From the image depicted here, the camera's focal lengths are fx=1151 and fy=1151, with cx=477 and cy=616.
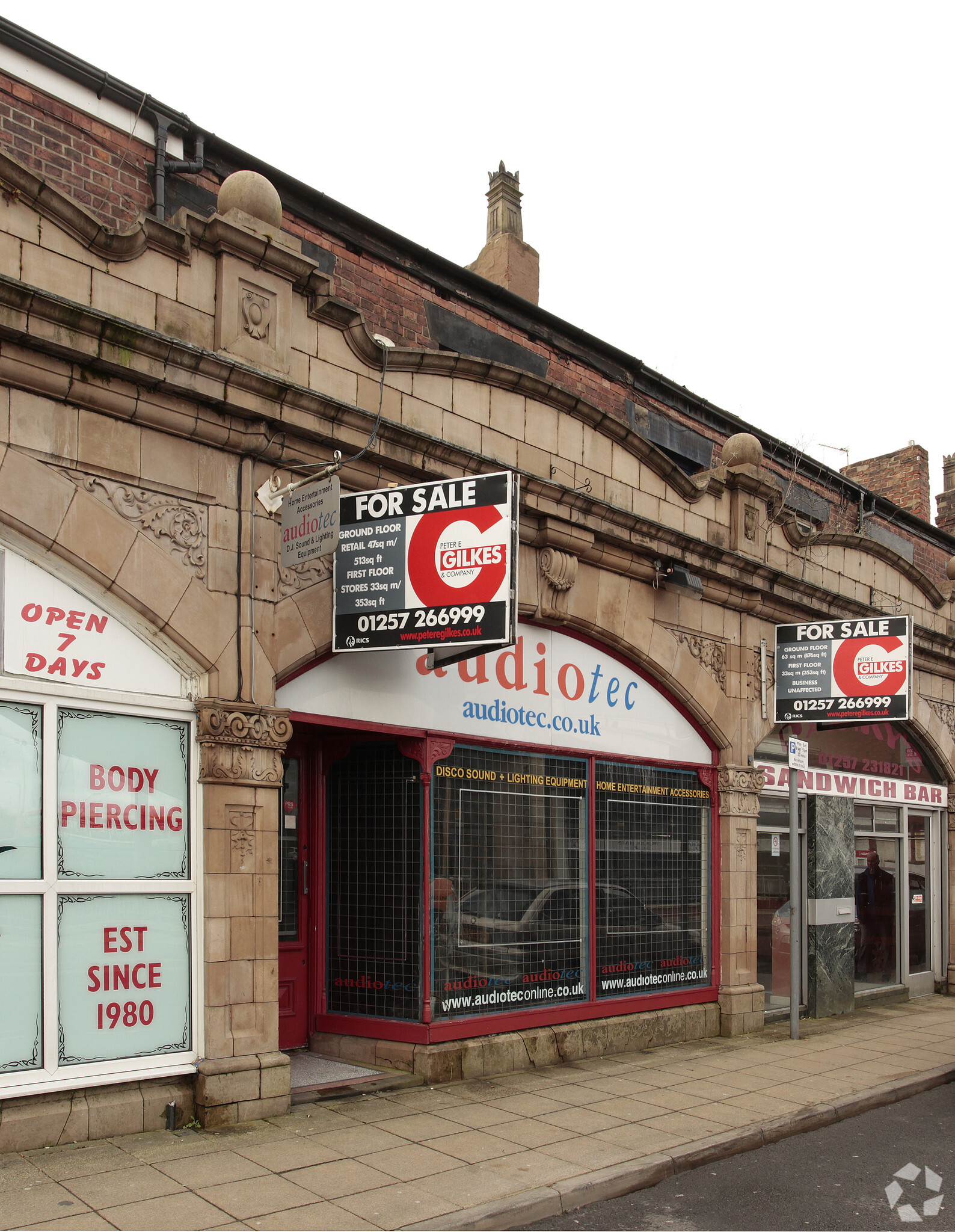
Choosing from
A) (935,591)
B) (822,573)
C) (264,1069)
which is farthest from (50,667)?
(935,591)

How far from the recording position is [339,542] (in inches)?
338

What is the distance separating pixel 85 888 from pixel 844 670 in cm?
895

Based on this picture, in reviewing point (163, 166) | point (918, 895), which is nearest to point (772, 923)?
point (918, 895)

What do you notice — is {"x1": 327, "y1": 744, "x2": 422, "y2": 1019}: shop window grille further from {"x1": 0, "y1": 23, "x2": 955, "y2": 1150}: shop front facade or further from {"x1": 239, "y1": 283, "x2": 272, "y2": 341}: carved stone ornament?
{"x1": 239, "y1": 283, "x2": 272, "y2": 341}: carved stone ornament

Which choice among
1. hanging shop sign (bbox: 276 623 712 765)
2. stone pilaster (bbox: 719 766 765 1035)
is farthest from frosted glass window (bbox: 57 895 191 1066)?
stone pilaster (bbox: 719 766 765 1035)

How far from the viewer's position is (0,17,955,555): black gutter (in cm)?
899

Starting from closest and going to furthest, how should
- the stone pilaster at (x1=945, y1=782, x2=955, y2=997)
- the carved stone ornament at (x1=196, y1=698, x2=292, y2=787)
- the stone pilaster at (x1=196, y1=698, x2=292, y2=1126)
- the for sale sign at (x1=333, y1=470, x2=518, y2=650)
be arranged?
1. the stone pilaster at (x1=196, y1=698, x2=292, y2=1126)
2. the carved stone ornament at (x1=196, y1=698, x2=292, y2=787)
3. the for sale sign at (x1=333, y1=470, x2=518, y2=650)
4. the stone pilaster at (x1=945, y1=782, x2=955, y2=997)

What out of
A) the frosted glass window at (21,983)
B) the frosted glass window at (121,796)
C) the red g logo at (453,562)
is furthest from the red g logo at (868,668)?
the frosted glass window at (21,983)

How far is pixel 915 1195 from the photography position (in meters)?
6.65

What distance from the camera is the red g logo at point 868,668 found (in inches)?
497

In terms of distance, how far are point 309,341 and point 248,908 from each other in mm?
4190

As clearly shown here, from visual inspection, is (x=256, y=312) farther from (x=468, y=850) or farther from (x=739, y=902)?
(x=739, y=902)

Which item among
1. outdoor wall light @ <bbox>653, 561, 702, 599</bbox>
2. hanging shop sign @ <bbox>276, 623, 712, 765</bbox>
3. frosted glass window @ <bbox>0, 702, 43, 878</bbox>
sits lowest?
frosted glass window @ <bbox>0, 702, 43, 878</bbox>

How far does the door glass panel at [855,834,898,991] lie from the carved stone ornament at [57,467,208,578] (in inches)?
419
